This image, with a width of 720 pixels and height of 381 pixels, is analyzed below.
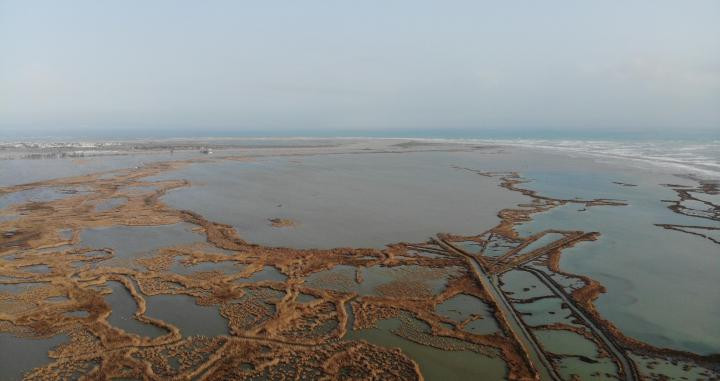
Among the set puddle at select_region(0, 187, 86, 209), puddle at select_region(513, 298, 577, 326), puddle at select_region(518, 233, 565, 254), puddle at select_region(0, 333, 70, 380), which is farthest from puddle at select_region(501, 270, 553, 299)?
puddle at select_region(0, 187, 86, 209)

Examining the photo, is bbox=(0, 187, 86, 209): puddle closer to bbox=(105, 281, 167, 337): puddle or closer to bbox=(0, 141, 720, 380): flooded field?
bbox=(0, 141, 720, 380): flooded field

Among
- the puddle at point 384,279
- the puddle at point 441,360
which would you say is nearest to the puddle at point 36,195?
the puddle at point 384,279

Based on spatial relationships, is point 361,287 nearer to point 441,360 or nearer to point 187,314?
point 441,360

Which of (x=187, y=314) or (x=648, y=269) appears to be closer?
(x=187, y=314)

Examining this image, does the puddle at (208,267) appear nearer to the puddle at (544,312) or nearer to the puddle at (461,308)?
the puddle at (461,308)

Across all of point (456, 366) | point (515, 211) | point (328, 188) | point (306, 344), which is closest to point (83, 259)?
point (306, 344)

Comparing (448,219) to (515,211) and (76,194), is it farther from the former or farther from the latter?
(76,194)

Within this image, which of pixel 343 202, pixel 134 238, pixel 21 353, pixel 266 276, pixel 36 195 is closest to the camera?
pixel 21 353

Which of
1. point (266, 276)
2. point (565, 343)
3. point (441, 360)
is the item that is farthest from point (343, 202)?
point (565, 343)
